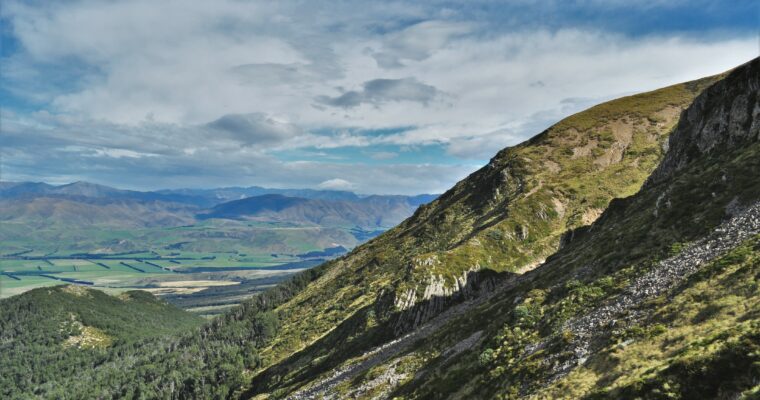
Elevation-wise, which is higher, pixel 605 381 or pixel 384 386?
pixel 605 381

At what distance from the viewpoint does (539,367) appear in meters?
37.4

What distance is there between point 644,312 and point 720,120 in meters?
50.8

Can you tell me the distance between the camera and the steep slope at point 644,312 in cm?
2605

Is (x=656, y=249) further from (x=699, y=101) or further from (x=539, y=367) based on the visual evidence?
(x=699, y=101)

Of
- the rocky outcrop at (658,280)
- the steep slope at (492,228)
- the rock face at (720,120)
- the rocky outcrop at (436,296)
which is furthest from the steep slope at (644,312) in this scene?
the steep slope at (492,228)

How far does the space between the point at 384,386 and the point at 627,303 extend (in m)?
37.4

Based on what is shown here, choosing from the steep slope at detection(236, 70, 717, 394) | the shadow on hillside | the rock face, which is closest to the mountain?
the rock face

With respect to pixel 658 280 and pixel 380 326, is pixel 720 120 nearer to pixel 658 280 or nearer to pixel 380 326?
pixel 658 280

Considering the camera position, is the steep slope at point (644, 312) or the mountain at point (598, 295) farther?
the mountain at point (598, 295)

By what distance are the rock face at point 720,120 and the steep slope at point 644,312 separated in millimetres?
274

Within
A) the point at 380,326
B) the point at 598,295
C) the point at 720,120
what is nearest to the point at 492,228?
the point at 380,326

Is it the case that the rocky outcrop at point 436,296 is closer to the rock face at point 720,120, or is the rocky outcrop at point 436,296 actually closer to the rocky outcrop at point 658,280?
the rock face at point 720,120

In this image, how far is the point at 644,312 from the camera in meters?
35.3

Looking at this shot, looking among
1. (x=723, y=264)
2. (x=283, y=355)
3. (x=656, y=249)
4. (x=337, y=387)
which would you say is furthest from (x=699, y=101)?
(x=283, y=355)
